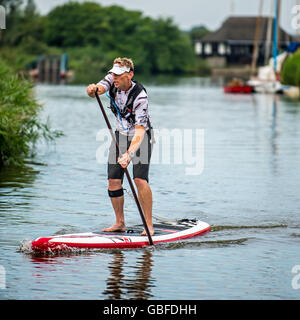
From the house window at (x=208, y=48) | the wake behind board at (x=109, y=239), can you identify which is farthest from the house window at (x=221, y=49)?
the wake behind board at (x=109, y=239)

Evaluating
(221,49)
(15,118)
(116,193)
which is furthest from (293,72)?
(221,49)

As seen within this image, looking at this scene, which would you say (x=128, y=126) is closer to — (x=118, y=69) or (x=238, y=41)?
(x=118, y=69)

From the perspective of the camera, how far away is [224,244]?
10688 millimetres

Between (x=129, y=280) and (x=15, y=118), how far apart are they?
8954 millimetres

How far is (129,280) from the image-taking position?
28.8 feet

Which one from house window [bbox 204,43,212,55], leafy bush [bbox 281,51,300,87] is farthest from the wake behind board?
house window [bbox 204,43,212,55]

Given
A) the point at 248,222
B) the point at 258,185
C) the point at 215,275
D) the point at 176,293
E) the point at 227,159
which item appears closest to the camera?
the point at 176,293

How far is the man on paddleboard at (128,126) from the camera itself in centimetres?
995

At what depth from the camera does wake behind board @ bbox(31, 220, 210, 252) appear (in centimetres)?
990

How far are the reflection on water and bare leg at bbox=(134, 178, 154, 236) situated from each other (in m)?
0.69
